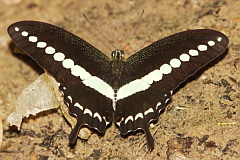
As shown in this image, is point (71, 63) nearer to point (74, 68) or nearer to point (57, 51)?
point (74, 68)

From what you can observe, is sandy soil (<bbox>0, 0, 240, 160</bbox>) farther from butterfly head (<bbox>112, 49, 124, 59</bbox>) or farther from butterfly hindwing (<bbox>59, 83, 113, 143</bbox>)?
butterfly head (<bbox>112, 49, 124, 59</bbox>)

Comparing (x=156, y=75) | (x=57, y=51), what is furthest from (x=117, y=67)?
(x=57, y=51)

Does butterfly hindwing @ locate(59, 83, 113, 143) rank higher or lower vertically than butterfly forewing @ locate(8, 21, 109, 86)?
lower

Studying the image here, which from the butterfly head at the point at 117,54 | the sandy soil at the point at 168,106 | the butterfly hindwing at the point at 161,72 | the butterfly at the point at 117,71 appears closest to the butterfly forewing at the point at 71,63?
the butterfly at the point at 117,71

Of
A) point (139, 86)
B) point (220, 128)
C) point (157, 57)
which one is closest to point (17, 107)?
point (139, 86)

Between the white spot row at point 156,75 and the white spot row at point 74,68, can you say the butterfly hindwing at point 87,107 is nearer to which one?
the white spot row at point 74,68

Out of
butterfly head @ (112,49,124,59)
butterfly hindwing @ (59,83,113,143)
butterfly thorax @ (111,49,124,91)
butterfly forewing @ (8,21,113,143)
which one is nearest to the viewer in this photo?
butterfly hindwing @ (59,83,113,143)

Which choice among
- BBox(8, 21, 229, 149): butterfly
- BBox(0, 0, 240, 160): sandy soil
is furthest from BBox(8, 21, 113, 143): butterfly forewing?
BBox(0, 0, 240, 160): sandy soil

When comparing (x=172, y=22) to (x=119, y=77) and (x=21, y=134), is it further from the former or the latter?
(x=21, y=134)

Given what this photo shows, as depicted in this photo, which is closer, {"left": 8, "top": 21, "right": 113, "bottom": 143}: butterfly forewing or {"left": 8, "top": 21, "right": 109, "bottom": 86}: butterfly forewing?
{"left": 8, "top": 21, "right": 113, "bottom": 143}: butterfly forewing
